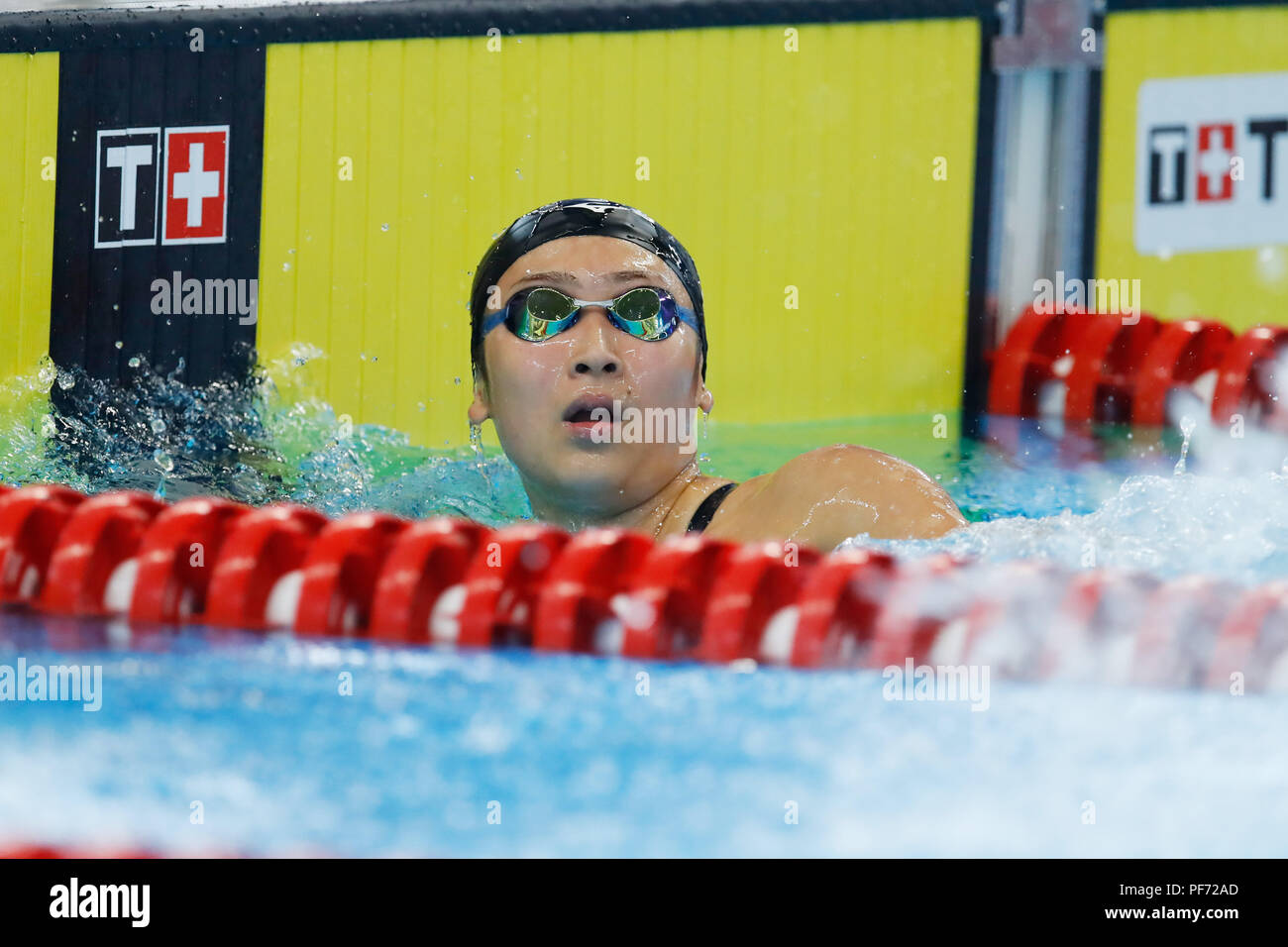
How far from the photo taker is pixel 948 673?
1.68 metres

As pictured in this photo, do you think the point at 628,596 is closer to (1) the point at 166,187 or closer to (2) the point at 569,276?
(2) the point at 569,276

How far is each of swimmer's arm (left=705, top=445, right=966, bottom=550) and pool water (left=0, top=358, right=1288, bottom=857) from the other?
7 cm

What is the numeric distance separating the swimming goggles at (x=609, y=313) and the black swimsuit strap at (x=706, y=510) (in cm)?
29

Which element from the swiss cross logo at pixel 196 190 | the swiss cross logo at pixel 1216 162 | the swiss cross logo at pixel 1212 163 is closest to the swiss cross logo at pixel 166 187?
the swiss cross logo at pixel 196 190

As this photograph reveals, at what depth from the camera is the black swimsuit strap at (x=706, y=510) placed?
2393mm

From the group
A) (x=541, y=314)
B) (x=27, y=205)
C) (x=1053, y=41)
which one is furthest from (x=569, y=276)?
(x=27, y=205)

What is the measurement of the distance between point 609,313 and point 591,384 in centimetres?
14

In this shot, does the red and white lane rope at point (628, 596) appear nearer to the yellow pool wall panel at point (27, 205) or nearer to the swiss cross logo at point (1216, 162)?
the swiss cross logo at point (1216, 162)

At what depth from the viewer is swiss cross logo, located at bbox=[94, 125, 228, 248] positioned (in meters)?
4.78

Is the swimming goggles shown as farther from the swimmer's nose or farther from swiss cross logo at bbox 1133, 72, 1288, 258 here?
swiss cross logo at bbox 1133, 72, 1288, 258

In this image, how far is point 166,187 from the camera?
479 cm
